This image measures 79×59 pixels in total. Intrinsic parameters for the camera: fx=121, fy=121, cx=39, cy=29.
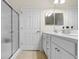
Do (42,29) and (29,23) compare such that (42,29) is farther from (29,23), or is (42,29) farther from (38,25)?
(29,23)

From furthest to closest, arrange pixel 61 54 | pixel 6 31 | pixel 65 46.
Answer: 1. pixel 6 31
2. pixel 61 54
3. pixel 65 46

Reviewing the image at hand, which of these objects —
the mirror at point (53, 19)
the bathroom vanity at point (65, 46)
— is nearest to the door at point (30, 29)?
the mirror at point (53, 19)

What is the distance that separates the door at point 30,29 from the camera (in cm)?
527

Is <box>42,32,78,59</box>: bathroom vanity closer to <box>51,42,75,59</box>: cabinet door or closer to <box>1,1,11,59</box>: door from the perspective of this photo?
<box>51,42,75,59</box>: cabinet door

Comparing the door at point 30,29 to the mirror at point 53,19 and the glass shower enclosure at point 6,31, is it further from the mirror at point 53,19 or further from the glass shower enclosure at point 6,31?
the glass shower enclosure at point 6,31

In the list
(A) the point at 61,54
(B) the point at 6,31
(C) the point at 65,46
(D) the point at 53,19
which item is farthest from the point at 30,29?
(C) the point at 65,46

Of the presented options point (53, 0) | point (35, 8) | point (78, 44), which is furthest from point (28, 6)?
point (78, 44)

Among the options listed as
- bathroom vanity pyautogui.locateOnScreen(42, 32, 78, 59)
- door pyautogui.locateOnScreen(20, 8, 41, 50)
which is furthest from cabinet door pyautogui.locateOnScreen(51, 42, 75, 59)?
door pyautogui.locateOnScreen(20, 8, 41, 50)

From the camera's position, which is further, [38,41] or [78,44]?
[38,41]

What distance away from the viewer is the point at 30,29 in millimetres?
5312

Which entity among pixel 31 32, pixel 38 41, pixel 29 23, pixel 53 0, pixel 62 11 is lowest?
pixel 38 41

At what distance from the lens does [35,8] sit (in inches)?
210

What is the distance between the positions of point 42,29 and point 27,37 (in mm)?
743

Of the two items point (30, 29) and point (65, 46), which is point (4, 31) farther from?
point (30, 29)
